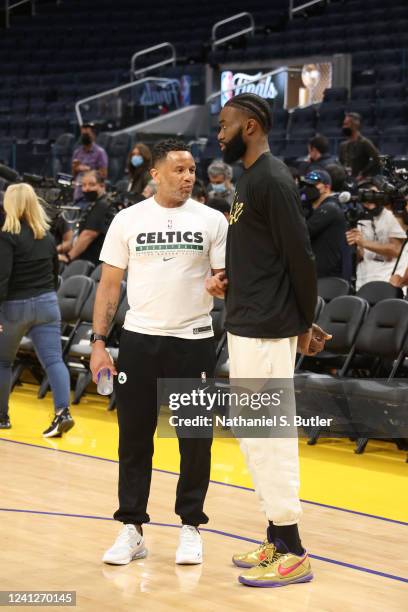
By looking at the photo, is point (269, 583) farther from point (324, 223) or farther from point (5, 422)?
point (324, 223)

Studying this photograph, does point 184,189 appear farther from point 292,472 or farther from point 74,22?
point 74,22

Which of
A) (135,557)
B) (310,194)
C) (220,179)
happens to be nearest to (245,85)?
(220,179)

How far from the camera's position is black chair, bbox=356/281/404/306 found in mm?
7468

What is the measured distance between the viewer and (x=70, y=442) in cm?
711

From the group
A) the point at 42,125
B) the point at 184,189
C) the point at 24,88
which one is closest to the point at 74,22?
the point at 24,88

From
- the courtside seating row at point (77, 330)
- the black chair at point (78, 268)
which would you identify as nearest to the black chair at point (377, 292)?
the courtside seating row at point (77, 330)

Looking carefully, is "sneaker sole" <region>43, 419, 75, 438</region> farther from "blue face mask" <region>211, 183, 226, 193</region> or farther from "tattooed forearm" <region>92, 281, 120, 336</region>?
"tattooed forearm" <region>92, 281, 120, 336</region>

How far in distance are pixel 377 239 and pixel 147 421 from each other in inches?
168

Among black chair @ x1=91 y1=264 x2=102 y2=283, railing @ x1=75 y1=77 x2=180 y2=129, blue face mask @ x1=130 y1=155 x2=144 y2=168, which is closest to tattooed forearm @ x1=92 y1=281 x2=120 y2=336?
black chair @ x1=91 y1=264 x2=102 y2=283

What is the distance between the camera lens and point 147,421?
4.21 m

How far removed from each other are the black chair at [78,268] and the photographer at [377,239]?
7.99ft

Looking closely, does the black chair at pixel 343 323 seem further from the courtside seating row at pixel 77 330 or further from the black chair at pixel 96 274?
the black chair at pixel 96 274

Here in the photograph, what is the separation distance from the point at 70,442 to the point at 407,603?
3.69 meters

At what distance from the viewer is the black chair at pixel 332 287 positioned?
781 cm
